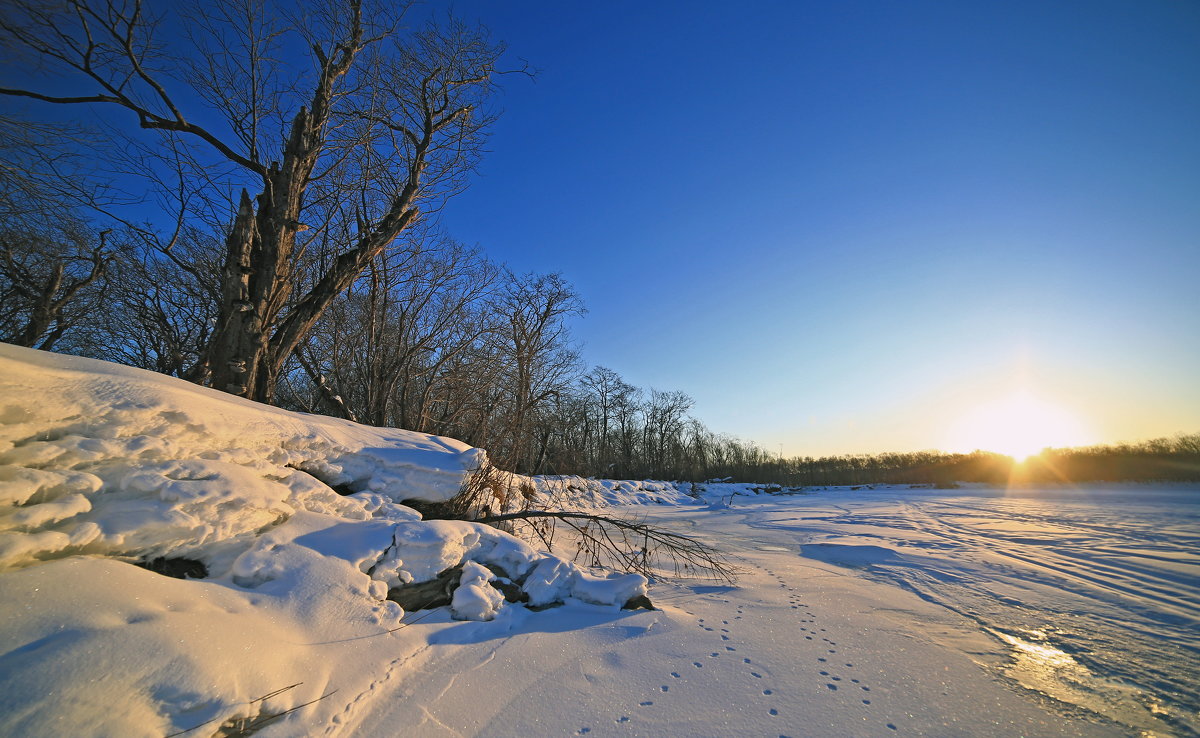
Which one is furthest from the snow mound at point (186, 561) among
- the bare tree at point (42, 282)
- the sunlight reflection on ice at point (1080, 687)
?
the bare tree at point (42, 282)

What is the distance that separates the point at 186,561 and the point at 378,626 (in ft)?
3.83

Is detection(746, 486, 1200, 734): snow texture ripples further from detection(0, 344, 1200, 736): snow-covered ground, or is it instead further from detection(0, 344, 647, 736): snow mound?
detection(0, 344, 647, 736): snow mound

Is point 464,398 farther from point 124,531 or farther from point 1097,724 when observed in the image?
point 1097,724

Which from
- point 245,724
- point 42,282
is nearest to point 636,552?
point 245,724

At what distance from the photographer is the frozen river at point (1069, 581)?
308 cm

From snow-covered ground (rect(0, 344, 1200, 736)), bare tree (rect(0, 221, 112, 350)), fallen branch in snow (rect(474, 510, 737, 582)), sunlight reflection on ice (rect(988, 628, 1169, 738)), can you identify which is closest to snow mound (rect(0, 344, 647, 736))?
snow-covered ground (rect(0, 344, 1200, 736))

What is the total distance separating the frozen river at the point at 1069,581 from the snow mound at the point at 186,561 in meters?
3.18

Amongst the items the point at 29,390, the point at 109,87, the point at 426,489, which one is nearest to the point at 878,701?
the point at 426,489

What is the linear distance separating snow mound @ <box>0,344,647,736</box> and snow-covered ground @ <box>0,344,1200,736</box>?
1 cm

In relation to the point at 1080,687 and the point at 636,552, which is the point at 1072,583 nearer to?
the point at 1080,687

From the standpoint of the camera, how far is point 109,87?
5.54 m

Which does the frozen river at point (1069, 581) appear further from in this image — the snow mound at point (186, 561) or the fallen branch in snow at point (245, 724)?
the fallen branch in snow at point (245, 724)

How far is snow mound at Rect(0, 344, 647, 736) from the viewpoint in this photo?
70.4 inches

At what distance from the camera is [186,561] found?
2.69 meters
